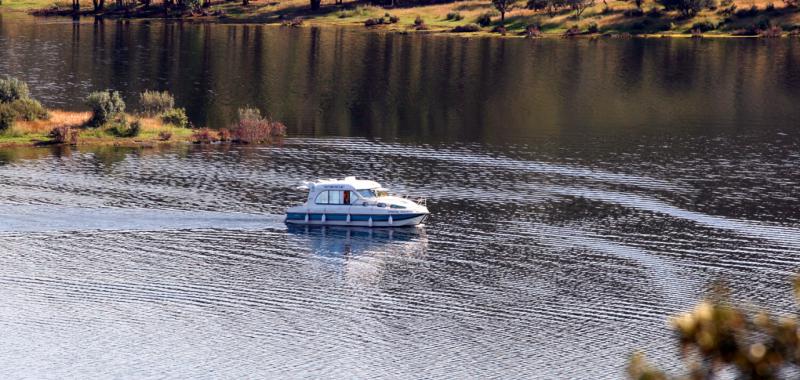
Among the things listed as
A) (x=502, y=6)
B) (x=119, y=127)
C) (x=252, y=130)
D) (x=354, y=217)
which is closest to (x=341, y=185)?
(x=354, y=217)

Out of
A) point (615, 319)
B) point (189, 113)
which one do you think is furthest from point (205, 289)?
point (189, 113)

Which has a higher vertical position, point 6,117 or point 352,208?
point 6,117

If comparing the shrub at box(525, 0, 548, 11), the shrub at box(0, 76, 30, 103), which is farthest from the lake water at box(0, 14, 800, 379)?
the shrub at box(525, 0, 548, 11)

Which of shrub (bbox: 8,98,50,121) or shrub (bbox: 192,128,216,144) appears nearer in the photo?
shrub (bbox: 192,128,216,144)

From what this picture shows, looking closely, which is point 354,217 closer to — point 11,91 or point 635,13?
point 11,91

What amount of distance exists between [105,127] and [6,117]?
25.5 ft

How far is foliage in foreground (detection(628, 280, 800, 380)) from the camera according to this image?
58.3ft

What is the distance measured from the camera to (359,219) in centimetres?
7400

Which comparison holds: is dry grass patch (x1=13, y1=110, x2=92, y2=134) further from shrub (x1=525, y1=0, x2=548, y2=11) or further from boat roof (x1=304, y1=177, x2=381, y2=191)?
shrub (x1=525, y1=0, x2=548, y2=11)

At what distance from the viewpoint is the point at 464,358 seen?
5197 cm

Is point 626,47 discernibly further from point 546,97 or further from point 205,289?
point 205,289

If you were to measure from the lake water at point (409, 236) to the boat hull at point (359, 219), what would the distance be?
0.85 metres

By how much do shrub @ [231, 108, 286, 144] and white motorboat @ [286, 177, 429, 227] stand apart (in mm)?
24029

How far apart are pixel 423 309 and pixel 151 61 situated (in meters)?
97.2
